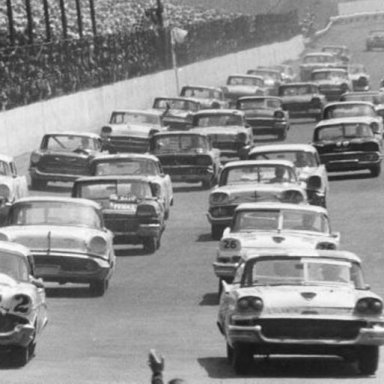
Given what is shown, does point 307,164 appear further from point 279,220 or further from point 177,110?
point 177,110

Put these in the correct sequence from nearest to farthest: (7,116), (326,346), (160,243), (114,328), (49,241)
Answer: (326,346), (114,328), (49,241), (160,243), (7,116)

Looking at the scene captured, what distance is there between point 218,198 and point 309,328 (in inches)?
650

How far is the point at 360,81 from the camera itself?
78.6 meters

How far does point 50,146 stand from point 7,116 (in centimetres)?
612

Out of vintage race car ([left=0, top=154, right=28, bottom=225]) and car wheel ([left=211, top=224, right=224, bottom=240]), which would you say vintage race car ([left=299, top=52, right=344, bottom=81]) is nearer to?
vintage race car ([left=0, top=154, right=28, bottom=225])

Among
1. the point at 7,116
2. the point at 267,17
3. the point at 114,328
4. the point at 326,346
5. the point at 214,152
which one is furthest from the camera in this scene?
the point at 267,17

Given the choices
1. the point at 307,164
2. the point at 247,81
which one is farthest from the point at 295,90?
the point at 307,164

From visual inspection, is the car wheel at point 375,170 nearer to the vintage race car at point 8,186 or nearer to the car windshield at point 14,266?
the vintage race car at point 8,186

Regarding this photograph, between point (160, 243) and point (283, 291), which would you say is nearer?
point (283, 291)

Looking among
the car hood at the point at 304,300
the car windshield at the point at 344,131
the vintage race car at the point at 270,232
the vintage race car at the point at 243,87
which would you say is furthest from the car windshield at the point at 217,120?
the car hood at the point at 304,300

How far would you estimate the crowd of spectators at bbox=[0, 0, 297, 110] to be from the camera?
58156 mm

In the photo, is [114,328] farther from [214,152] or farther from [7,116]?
[7,116]

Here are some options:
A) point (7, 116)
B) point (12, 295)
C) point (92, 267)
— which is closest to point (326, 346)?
point (12, 295)

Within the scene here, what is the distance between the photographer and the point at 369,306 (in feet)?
58.9
